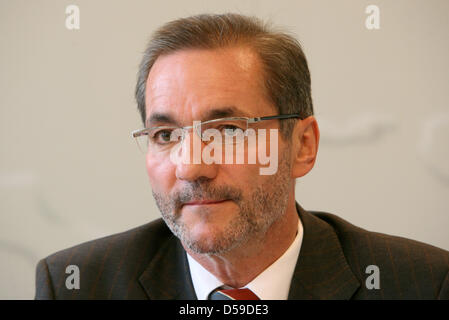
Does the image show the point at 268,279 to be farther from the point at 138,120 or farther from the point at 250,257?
the point at 138,120

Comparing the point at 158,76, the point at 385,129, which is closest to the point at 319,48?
the point at 385,129

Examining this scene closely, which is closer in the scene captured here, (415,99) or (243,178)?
(243,178)

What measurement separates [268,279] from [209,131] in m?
0.54

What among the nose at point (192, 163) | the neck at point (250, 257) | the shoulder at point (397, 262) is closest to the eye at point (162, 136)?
the nose at point (192, 163)

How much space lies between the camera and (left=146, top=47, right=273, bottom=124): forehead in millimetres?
1531

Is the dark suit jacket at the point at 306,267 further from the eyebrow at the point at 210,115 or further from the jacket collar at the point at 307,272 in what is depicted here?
the eyebrow at the point at 210,115

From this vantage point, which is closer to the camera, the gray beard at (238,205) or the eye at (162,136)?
the gray beard at (238,205)

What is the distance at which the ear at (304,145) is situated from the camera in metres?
1.75

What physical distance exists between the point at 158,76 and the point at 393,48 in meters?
1.19

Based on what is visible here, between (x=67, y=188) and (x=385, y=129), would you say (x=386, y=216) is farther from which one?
(x=67, y=188)

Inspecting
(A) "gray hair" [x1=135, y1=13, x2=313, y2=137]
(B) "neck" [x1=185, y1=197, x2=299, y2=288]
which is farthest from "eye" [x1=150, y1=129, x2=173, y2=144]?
(B) "neck" [x1=185, y1=197, x2=299, y2=288]

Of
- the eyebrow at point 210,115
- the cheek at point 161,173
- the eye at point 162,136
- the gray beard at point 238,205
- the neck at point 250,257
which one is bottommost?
the neck at point 250,257

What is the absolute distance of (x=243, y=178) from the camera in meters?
1.51

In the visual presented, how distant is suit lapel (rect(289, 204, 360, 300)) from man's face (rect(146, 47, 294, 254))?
0.20 metres
